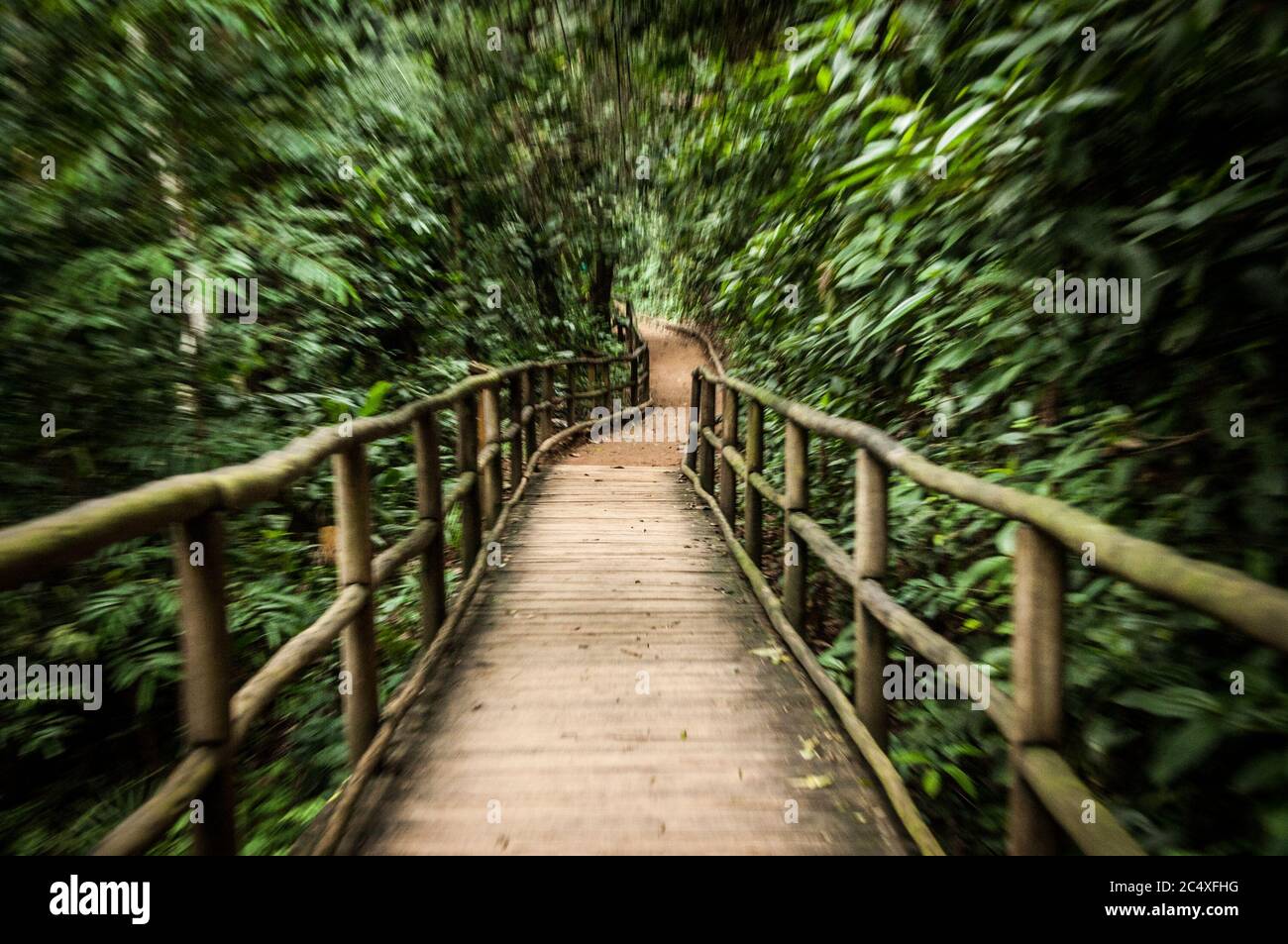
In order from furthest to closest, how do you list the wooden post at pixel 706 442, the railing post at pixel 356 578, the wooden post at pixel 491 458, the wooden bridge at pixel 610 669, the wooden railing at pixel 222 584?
the wooden post at pixel 706 442 < the wooden post at pixel 491 458 < the railing post at pixel 356 578 < the wooden bridge at pixel 610 669 < the wooden railing at pixel 222 584

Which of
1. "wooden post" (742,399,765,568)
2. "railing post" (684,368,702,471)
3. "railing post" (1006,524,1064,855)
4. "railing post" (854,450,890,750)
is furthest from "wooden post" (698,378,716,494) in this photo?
"railing post" (1006,524,1064,855)

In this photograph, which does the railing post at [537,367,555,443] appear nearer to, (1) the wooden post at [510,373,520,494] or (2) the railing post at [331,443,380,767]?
(1) the wooden post at [510,373,520,494]

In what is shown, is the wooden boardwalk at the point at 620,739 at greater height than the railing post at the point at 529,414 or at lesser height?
lesser

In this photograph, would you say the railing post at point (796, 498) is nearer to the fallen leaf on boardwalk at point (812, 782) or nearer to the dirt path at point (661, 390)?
the fallen leaf on boardwalk at point (812, 782)

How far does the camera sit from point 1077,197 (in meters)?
1.77

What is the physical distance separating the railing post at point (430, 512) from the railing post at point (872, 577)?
6.16ft

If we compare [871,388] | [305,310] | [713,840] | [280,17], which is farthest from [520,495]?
[713,840]

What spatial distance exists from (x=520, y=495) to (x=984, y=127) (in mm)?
4781

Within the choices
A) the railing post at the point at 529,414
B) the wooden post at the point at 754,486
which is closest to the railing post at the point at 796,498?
the wooden post at the point at 754,486

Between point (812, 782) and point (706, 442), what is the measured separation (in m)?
3.90

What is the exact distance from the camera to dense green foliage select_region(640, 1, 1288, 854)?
1415 mm

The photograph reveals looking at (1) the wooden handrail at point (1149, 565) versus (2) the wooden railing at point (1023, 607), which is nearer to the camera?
(1) the wooden handrail at point (1149, 565)

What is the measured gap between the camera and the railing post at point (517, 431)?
6.00 metres

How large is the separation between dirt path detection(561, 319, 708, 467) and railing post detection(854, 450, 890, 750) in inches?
248
